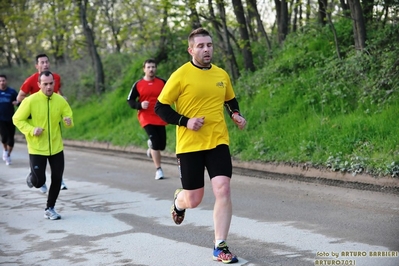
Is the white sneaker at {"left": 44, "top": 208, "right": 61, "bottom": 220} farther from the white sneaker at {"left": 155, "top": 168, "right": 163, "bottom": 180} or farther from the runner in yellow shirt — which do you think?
the white sneaker at {"left": 155, "top": 168, "right": 163, "bottom": 180}

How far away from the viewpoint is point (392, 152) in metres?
9.99

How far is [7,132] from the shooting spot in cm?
1600

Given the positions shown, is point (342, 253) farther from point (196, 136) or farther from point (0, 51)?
point (0, 51)

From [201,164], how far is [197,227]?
1586 millimetres

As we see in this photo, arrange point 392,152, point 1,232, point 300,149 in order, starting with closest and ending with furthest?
Answer: 1. point 1,232
2. point 392,152
3. point 300,149

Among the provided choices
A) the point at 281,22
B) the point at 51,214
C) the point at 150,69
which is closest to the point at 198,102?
the point at 51,214

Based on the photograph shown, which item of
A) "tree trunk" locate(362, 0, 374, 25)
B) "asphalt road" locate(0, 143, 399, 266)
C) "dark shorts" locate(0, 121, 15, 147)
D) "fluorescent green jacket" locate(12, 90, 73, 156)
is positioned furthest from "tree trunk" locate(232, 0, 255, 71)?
"fluorescent green jacket" locate(12, 90, 73, 156)

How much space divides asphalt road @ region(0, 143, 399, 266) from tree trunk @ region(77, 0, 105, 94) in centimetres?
1363

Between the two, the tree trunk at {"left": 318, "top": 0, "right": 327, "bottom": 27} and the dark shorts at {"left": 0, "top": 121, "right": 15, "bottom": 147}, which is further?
the dark shorts at {"left": 0, "top": 121, "right": 15, "bottom": 147}

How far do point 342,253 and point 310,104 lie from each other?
7.34 meters

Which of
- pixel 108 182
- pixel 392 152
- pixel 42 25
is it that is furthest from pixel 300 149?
pixel 42 25

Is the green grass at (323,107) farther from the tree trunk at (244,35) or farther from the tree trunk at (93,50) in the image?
the tree trunk at (93,50)

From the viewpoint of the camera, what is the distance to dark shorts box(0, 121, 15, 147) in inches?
626

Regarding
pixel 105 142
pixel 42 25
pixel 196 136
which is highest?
pixel 42 25
